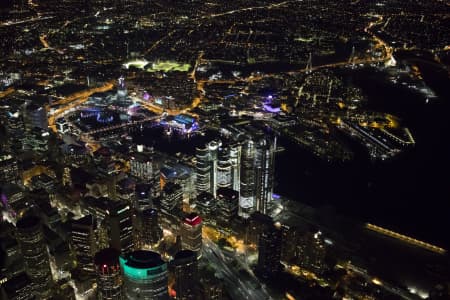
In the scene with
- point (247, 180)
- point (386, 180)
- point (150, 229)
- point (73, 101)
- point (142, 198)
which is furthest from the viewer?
point (73, 101)

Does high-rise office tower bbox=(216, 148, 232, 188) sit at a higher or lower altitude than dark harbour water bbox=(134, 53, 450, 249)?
higher

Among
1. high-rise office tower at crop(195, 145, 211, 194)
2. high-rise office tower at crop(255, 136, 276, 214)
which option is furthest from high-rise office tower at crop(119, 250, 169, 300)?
high-rise office tower at crop(195, 145, 211, 194)

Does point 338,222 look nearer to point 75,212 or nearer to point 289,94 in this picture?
point 75,212

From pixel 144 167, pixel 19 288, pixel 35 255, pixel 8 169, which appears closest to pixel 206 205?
pixel 144 167

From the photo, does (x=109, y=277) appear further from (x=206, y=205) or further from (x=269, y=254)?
(x=206, y=205)

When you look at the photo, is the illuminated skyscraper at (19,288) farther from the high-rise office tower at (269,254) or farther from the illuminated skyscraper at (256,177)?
the illuminated skyscraper at (256,177)

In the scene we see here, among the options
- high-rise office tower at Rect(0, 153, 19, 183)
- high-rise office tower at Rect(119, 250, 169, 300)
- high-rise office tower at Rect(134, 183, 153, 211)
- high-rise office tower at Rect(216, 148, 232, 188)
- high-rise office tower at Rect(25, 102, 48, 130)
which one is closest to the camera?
high-rise office tower at Rect(119, 250, 169, 300)

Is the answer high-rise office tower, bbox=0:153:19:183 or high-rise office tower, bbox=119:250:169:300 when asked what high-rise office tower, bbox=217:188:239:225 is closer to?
high-rise office tower, bbox=119:250:169:300
